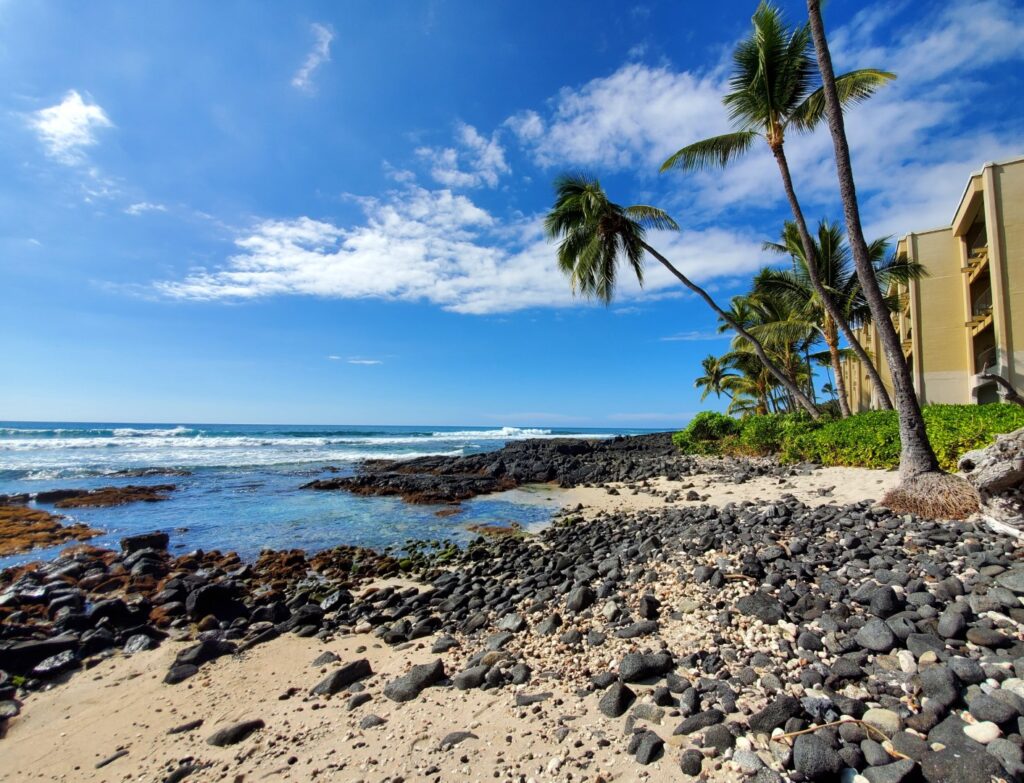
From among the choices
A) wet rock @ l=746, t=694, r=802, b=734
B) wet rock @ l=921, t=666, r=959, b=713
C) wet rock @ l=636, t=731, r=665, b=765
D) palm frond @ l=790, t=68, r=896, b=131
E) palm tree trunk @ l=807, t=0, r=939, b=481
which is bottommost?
wet rock @ l=636, t=731, r=665, b=765

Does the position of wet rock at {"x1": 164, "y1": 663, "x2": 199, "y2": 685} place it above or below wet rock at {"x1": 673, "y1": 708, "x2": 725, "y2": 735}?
below

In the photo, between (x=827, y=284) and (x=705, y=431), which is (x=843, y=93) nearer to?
(x=827, y=284)

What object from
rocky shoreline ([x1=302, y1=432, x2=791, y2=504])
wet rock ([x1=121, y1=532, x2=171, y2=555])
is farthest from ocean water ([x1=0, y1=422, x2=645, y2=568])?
rocky shoreline ([x1=302, y1=432, x2=791, y2=504])

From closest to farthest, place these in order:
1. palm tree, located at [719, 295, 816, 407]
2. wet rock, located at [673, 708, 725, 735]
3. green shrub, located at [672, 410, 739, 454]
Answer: wet rock, located at [673, 708, 725, 735], palm tree, located at [719, 295, 816, 407], green shrub, located at [672, 410, 739, 454]

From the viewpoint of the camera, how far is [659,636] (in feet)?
13.8

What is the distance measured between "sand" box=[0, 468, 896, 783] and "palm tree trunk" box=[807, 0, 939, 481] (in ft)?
14.3

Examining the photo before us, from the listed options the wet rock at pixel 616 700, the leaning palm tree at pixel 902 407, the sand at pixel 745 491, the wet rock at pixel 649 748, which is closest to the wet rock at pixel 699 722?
the wet rock at pixel 649 748

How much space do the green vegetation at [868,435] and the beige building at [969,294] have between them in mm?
4825

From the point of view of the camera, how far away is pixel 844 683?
310cm

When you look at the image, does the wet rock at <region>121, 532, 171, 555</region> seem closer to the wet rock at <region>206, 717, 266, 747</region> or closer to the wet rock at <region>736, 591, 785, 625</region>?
the wet rock at <region>206, 717, 266, 747</region>

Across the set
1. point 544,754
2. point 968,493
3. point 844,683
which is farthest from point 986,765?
point 968,493

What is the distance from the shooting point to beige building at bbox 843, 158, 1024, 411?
15.1 meters

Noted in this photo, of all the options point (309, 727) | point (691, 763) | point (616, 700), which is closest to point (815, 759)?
point (691, 763)

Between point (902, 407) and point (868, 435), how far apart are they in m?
4.81
